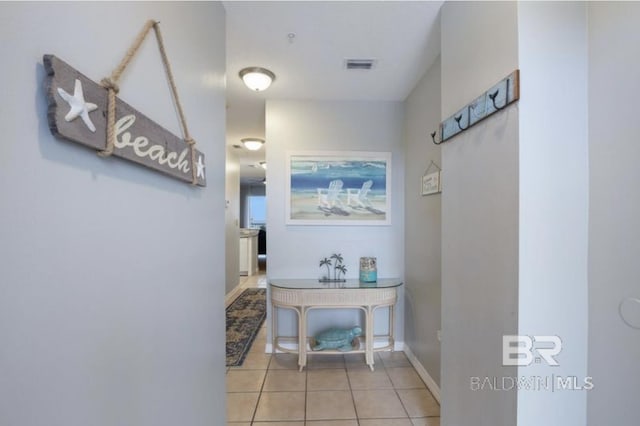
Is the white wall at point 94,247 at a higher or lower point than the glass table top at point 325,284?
higher

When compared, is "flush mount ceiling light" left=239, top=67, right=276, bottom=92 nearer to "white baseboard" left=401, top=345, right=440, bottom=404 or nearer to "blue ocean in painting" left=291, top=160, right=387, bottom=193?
"blue ocean in painting" left=291, top=160, right=387, bottom=193

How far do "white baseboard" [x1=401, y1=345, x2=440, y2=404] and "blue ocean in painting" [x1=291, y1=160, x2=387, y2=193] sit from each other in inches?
62.2

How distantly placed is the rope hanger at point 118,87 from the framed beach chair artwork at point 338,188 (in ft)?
5.55

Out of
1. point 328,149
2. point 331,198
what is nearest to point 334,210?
point 331,198

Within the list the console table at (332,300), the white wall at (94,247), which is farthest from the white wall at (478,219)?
the white wall at (94,247)

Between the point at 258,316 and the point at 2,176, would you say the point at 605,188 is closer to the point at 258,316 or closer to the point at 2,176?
the point at 2,176

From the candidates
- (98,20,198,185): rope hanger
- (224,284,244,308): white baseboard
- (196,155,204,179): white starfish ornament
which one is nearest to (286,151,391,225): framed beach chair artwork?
(196,155,204,179): white starfish ornament

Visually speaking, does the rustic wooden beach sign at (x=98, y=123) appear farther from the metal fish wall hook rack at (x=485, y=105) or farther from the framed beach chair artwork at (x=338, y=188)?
the framed beach chair artwork at (x=338, y=188)

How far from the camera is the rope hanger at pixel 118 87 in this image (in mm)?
673

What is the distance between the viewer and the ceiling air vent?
2.15m

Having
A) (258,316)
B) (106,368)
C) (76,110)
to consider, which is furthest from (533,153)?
(258,316)

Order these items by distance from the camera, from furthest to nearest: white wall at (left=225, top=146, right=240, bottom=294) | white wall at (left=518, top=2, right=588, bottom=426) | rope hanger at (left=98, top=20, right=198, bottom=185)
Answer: white wall at (left=225, top=146, right=240, bottom=294)
white wall at (left=518, top=2, right=588, bottom=426)
rope hanger at (left=98, top=20, right=198, bottom=185)

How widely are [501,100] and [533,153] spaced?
0.77ft

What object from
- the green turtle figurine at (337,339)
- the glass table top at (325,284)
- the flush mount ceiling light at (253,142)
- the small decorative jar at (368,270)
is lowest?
the green turtle figurine at (337,339)
